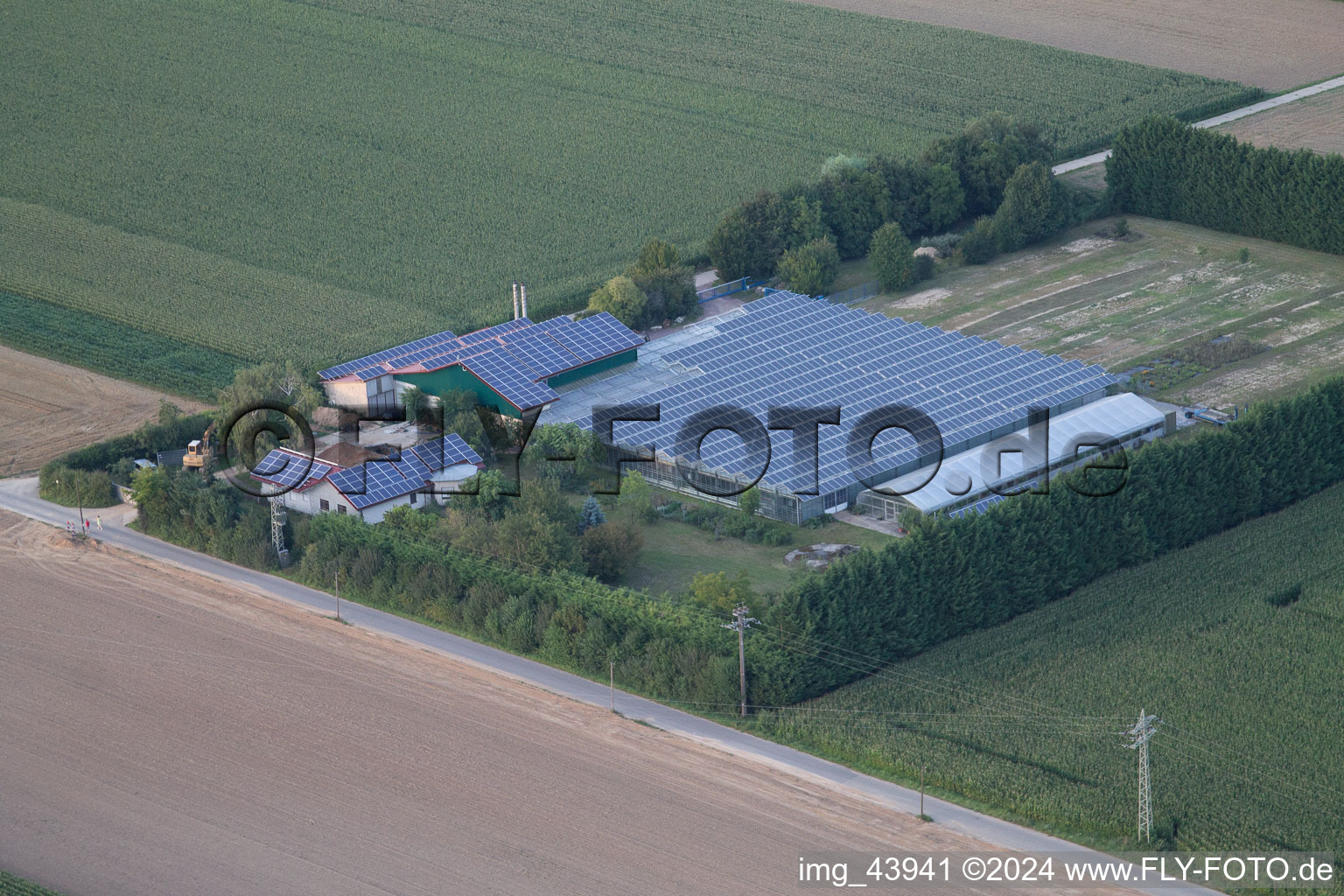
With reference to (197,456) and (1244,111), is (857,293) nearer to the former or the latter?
(197,456)

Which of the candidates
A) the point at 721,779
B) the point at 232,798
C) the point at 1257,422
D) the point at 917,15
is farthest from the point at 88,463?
the point at 917,15

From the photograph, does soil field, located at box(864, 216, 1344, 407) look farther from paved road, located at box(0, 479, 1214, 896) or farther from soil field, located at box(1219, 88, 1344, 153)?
paved road, located at box(0, 479, 1214, 896)

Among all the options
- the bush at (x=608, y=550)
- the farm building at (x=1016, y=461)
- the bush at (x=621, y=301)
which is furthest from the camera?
the bush at (x=621, y=301)

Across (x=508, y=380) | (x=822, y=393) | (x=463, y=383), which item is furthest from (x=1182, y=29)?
(x=463, y=383)

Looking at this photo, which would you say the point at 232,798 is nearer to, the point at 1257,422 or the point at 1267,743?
the point at 1267,743

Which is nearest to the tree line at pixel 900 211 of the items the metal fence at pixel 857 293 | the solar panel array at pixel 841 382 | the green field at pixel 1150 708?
the metal fence at pixel 857 293

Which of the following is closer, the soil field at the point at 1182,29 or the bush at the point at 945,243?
the bush at the point at 945,243

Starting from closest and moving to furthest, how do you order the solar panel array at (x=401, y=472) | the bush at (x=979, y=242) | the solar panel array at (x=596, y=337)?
1. the solar panel array at (x=401, y=472)
2. the solar panel array at (x=596, y=337)
3. the bush at (x=979, y=242)

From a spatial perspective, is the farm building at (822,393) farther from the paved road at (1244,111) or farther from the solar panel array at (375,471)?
the paved road at (1244,111)

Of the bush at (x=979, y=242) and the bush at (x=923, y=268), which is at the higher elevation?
the bush at (x=979, y=242)
